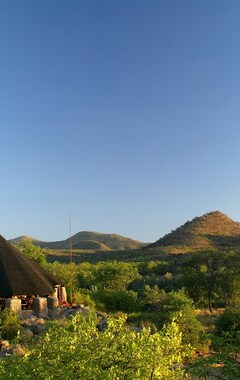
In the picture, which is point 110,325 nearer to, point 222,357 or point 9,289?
point 222,357

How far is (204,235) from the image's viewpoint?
101562 mm

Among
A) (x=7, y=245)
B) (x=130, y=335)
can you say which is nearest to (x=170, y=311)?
(x=7, y=245)

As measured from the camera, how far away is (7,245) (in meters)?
28.9

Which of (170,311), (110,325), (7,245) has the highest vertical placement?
(7,245)

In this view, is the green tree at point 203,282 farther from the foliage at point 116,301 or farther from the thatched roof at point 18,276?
the thatched roof at point 18,276

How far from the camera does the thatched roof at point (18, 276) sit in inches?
997

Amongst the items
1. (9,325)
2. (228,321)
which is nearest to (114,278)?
(228,321)

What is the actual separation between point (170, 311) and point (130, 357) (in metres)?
17.7

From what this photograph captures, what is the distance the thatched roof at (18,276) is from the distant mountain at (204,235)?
5867cm

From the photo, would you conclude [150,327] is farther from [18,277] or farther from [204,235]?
[204,235]

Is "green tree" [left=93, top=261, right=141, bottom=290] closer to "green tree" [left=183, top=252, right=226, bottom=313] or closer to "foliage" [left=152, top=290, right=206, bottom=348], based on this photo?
"green tree" [left=183, top=252, right=226, bottom=313]

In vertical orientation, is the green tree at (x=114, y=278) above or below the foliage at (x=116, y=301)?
above

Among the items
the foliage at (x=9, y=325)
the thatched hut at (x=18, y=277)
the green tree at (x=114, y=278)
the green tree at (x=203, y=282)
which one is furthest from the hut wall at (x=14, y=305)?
the green tree at (x=114, y=278)

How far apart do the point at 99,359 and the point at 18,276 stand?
18.1 m
